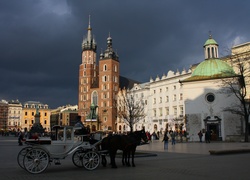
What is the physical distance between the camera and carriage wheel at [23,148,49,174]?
10.6m

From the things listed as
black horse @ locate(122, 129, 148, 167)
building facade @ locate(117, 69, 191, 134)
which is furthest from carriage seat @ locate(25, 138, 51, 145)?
building facade @ locate(117, 69, 191, 134)

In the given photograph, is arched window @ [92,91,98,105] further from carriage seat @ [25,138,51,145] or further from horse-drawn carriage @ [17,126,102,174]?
carriage seat @ [25,138,51,145]

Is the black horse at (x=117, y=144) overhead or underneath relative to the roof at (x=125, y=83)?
underneath

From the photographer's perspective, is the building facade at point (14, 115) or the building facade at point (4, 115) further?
the building facade at point (14, 115)

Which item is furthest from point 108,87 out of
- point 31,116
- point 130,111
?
point 130,111

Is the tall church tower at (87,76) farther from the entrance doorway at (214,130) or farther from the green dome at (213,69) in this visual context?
the entrance doorway at (214,130)

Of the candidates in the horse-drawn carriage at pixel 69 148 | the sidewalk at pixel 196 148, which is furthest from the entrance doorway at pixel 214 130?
the horse-drawn carriage at pixel 69 148

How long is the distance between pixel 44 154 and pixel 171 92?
62.5 m

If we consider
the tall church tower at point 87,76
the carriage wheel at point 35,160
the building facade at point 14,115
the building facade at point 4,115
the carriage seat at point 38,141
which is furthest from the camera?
the building facade at point 14,115

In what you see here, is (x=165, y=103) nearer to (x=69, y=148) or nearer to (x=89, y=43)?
(x=89, y=43)

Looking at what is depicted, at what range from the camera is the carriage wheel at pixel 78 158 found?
12.2 m

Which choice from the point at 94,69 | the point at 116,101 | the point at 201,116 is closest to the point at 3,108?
the point at 94,69

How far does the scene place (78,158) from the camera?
12602 millimetres

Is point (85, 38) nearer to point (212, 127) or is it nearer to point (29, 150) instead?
point (212, 127)
